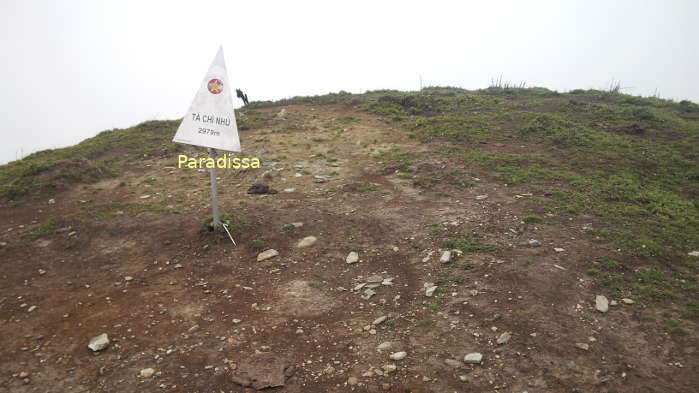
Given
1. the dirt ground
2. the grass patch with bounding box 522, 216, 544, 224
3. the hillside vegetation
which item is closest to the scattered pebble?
the dirt ground

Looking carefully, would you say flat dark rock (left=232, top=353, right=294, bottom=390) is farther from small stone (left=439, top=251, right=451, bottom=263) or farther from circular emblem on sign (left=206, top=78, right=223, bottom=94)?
circular emblem on sign (left=206, top=78, right=223, bottom=94)

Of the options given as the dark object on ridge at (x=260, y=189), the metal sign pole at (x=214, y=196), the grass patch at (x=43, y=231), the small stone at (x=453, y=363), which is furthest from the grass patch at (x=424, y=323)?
the grass patch at (x=43, y=231)

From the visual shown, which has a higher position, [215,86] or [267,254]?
[215,86]

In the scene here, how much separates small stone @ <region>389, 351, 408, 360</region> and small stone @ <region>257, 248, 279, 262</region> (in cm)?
348

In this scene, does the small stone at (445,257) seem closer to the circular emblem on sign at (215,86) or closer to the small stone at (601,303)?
the small stone at (601,303)

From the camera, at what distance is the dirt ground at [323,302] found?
187 inches

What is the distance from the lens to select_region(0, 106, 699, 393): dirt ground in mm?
4758

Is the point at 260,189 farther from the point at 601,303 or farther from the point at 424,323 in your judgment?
the point at 601,303

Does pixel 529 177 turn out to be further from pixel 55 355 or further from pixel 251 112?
pixel 251 112

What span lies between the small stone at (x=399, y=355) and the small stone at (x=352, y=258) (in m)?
2.52

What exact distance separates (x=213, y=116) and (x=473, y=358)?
623 centimetres

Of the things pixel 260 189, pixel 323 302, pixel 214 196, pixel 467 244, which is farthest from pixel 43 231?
pixel 467 244

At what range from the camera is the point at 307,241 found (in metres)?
8.16

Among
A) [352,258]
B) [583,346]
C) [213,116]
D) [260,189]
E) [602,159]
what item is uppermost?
[213,116]
